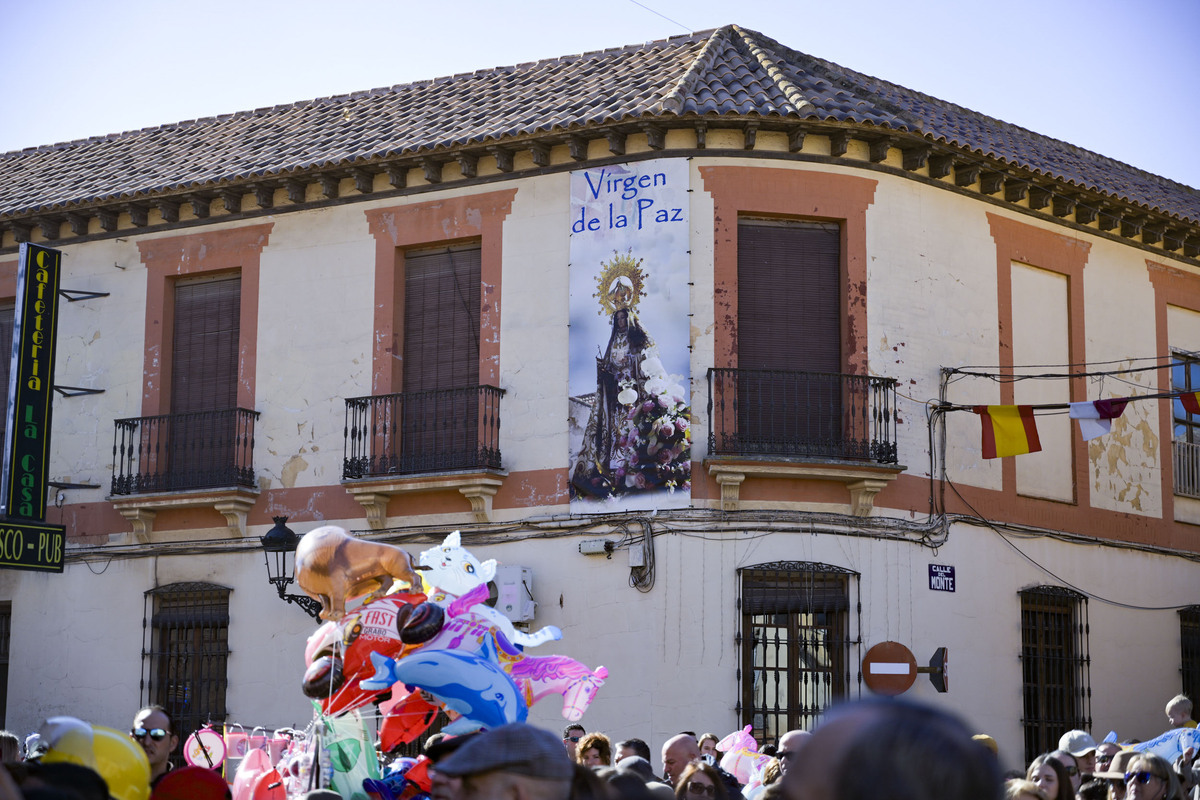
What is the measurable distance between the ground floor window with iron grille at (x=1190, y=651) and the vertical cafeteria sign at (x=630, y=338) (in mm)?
7042

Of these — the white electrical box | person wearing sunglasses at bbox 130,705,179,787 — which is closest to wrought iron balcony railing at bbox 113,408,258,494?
the white electrical box

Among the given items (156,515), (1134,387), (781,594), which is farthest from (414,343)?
(1134,387)

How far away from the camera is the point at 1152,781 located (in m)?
7.07

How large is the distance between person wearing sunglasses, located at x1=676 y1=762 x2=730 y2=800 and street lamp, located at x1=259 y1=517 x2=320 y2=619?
8927 mm

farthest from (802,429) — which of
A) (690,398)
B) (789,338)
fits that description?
(690,398)

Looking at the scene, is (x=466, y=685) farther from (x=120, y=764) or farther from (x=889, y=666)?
(x=889, y=666)

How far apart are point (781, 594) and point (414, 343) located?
473 centimetres

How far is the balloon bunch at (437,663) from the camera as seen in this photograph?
7.55 m

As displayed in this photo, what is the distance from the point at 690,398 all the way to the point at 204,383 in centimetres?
590

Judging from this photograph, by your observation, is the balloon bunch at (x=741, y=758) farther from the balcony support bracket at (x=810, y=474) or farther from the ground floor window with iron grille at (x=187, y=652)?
the ground floor window with iron grille at (x=187, y=652)

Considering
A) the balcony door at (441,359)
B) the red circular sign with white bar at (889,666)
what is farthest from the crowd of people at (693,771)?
the balcony door at (441,359)

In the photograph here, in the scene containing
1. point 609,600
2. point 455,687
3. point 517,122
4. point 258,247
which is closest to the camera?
point 455,687

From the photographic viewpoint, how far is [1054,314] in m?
17.3

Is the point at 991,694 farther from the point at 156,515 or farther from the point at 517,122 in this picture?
the point at 156,515
